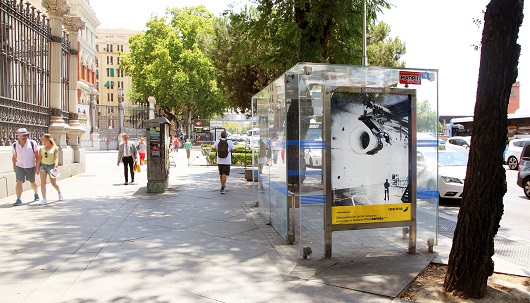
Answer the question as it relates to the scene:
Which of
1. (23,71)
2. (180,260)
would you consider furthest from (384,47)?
(180,260)

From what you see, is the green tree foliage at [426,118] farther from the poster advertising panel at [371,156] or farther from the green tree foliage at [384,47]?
the green tree foliage at [384,47]

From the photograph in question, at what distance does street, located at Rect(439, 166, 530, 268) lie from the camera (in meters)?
6.34

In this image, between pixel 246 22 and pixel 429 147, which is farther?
pixel 246 22

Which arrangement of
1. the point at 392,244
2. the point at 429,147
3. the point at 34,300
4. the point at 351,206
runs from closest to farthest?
the point at 34,300 < the point at 351,206 < the point at 429,147 < the point at 392,244

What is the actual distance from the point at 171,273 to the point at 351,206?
7.69 ft

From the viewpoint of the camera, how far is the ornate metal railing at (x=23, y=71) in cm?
1135

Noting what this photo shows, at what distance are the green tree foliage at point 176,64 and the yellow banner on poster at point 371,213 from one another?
133 feet

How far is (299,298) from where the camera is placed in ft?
14.7

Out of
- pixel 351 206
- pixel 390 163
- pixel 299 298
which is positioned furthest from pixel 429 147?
pixel 299 298

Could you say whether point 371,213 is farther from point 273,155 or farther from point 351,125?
point 273,155

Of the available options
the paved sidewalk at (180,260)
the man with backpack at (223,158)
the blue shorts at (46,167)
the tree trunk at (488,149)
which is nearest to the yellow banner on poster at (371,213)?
the paved sidewalk at (180,260)

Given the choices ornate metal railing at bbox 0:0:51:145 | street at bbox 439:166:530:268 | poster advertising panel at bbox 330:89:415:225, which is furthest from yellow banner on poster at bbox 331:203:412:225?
ornate metal railing at bbox 0:0:51:145

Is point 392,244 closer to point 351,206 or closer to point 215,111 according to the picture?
point 351,206

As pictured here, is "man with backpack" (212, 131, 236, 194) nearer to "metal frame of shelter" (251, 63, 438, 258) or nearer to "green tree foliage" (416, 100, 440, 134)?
"metal frame of shelter" (251, 63, 438, 258)
